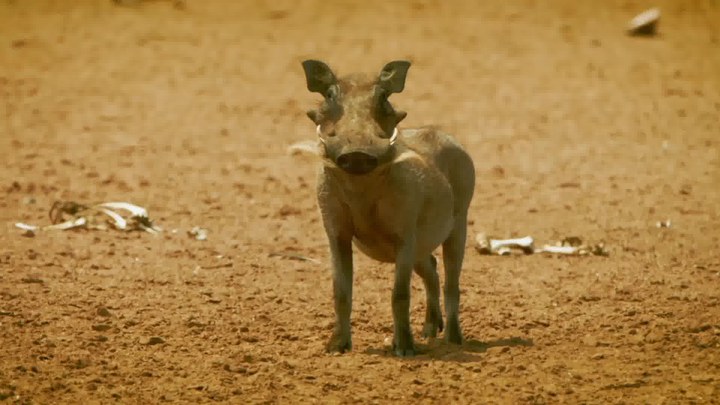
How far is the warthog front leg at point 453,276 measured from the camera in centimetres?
838

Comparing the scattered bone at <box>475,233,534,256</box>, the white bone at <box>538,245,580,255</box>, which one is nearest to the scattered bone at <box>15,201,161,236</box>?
the scattered bone at <box>475,233,534,256</box>

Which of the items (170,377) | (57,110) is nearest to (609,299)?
(170,377)

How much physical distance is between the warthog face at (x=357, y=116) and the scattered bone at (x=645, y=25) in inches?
515

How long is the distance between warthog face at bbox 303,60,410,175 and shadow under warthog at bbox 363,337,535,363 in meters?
1.07

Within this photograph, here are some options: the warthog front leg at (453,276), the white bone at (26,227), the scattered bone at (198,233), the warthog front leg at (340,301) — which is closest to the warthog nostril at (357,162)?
the warthog front leg at (340,301)

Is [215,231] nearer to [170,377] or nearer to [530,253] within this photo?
[530,253]

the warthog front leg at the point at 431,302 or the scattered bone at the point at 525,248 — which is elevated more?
the warthog front leg at the point at 431,302

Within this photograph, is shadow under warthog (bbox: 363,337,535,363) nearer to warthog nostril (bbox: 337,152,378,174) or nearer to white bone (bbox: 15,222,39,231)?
warthog nostril (bbox: 337,152,378,174)

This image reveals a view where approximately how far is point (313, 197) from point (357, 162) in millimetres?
5912

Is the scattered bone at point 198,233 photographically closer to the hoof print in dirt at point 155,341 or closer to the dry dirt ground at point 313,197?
the dry dirt ground at point 313,197

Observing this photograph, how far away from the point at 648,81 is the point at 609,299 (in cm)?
915

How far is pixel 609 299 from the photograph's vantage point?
30.8ft

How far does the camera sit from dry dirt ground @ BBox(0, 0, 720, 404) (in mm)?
7613

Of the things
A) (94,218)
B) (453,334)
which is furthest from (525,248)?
(94,218)
